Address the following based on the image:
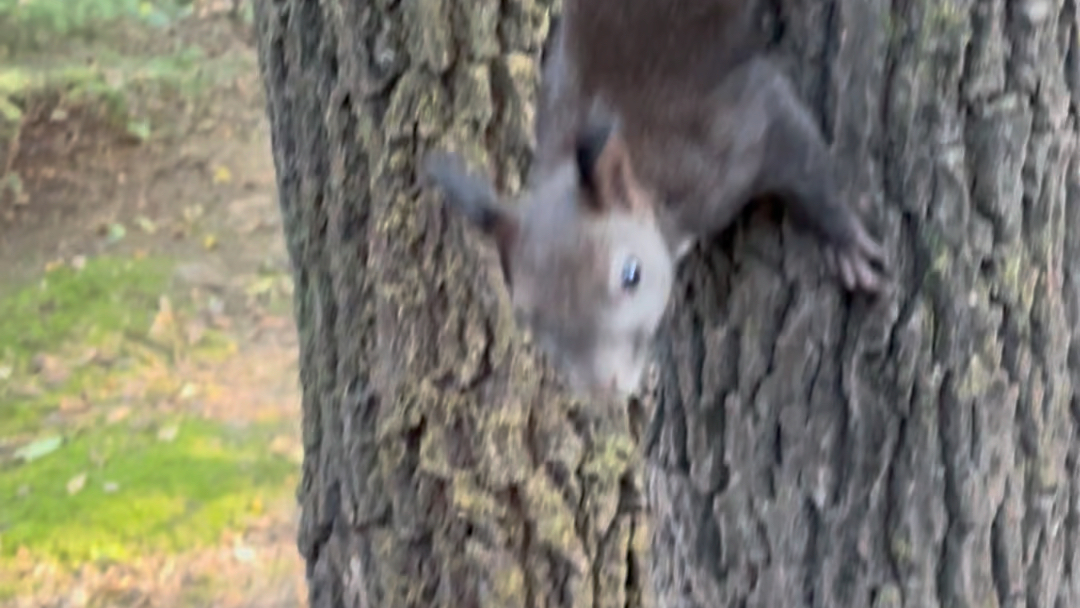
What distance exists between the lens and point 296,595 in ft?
12.2

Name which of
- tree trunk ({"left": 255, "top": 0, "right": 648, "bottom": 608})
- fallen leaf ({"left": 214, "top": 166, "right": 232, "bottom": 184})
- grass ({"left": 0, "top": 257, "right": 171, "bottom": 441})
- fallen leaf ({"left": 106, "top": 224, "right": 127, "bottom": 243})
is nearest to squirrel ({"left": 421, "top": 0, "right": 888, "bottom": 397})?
tree trunk ({"left": 255, "top": 0, "right": 648, "bottom": 608})

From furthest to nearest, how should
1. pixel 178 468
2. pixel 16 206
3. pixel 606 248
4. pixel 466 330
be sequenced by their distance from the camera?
pixel 16 206, pixel 178 468, pixel 466 330, pixel 606 248

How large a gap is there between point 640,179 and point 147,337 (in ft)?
13.2

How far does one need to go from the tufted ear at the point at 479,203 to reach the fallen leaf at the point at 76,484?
313 cm

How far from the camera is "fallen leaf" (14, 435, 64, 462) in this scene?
432cm

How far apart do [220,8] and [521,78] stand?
5.14m

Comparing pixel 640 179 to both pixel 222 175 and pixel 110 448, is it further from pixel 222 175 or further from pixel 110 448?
pixel 222 175

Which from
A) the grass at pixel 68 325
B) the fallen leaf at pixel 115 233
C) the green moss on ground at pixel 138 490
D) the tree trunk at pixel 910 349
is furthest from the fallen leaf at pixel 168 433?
the tree trunk at pixel 910 349

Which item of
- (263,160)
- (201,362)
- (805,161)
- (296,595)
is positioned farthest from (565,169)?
(263,160)

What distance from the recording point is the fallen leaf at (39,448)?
432cm

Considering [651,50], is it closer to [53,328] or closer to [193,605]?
[193,605]

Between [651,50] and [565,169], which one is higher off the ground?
[651,50]

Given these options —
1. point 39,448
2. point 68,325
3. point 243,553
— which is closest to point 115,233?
point 68,325

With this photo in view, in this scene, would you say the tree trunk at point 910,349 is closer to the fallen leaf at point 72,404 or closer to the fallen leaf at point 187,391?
the fallen leaf at point 187,391
